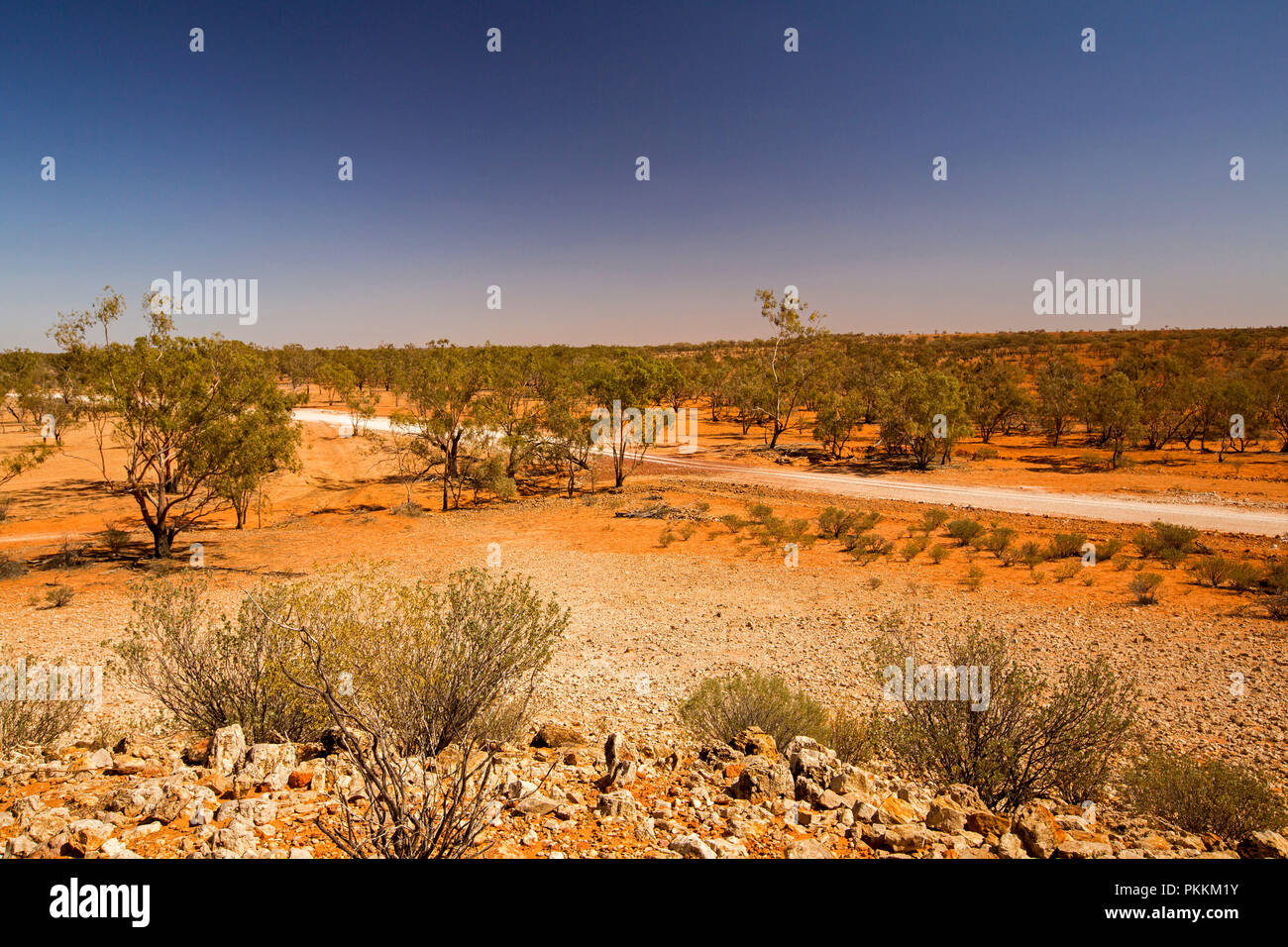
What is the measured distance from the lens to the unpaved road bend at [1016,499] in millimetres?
19766

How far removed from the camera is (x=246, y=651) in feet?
21.4

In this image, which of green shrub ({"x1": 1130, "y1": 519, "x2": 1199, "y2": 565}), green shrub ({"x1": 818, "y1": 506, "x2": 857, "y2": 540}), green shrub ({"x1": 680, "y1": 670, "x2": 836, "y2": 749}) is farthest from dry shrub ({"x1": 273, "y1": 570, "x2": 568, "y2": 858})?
green shrub ({"x1": 1130, "y1": 519, "x2": 1199, "y2": 565})

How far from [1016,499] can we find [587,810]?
2527 cm

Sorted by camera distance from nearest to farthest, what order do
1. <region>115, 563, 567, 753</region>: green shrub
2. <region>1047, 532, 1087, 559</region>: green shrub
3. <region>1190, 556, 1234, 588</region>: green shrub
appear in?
<region>115, 563, 567, 753</region>: green shrub → <region>1190, 556, 1234, 588</region>: green shrub → <region>1047, 532, 1087, 559</region>: green shrub

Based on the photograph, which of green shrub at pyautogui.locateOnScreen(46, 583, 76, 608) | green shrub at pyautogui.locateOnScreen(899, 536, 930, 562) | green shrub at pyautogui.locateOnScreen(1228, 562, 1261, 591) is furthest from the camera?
green shrub at pyautogui.locateOnScreen(899, 536, 930, 562)

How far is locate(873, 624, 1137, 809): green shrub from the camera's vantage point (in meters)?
5.72

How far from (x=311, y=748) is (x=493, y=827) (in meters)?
2.90

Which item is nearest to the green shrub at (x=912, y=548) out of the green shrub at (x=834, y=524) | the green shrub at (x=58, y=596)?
the green shrub at (x=834, y=524)

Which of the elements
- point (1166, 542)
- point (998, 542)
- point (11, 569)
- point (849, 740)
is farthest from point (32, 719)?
point (1166, 542)

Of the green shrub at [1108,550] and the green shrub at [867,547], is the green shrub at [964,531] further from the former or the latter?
the green shrub at [1108,550]

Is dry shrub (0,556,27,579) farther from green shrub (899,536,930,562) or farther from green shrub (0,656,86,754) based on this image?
green shrub (899,536,930,562)

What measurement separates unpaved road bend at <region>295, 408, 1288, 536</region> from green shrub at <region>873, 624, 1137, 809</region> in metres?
18.5

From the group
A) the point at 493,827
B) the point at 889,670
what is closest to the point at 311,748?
the point at 493,827
